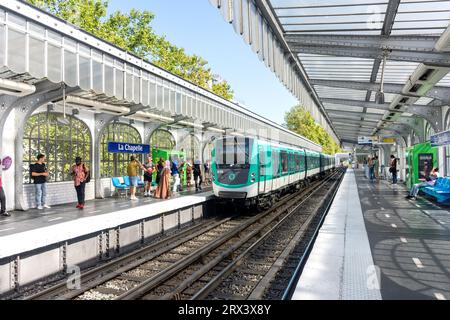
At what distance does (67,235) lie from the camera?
711 cm

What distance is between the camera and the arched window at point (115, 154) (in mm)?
14383

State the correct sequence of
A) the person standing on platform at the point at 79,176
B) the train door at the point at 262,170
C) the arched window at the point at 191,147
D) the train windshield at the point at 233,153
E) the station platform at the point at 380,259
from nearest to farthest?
the station platform at the point at 380,259
the person standing on platform at the point at 79,176
the train windshield at the point at 233,153
the train door at the point at 262,170
the arched window at the point at 191,147

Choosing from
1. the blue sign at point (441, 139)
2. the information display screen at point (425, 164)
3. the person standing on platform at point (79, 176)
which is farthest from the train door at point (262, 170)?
the information display screen at point (425, 164)

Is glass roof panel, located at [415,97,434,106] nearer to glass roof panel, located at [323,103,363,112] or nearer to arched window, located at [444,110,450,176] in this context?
arched window, located at [444,110,450,176]

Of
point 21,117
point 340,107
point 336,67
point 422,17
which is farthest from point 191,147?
point 422,17

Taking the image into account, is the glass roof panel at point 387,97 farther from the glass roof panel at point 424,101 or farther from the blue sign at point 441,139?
the blue sign at point 441,139

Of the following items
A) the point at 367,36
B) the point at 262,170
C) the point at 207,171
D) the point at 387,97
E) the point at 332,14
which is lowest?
the point at 207,171

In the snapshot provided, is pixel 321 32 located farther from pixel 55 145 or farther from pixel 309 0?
pixel 55 145

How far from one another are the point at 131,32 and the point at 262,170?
19.0 metres

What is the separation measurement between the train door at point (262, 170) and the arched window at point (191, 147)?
27.7 feet

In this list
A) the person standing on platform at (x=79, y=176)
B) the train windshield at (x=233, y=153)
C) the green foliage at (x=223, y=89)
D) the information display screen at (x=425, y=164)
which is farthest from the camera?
the green foliage at (x=223, y=89)

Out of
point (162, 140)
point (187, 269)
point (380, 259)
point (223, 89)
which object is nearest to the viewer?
point (380, 259)

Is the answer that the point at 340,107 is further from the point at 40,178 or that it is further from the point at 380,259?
the point at 40,178

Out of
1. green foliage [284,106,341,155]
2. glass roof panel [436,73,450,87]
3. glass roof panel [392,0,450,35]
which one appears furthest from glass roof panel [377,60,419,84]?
green foliage [284,106,341,155]
